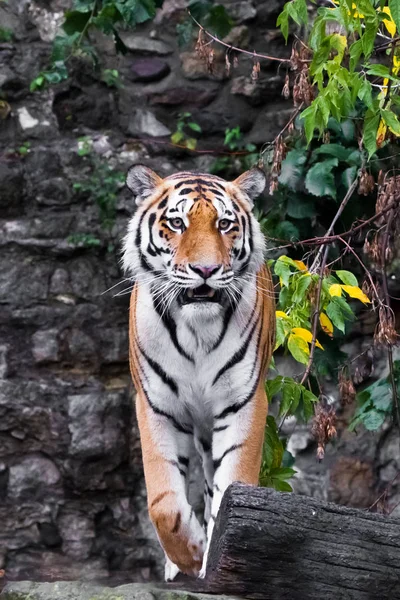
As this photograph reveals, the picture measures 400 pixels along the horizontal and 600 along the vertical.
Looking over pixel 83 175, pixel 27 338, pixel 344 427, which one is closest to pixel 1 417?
pixel 27 338

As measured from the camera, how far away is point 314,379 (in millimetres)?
4820

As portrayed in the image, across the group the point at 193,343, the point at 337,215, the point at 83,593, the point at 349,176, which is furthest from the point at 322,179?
the point at 83,593

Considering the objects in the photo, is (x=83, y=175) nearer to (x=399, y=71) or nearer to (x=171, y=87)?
(x=171, y=87)

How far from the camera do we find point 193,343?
3490 millimetres

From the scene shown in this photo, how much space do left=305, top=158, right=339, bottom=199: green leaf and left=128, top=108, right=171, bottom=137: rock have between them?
1257mm

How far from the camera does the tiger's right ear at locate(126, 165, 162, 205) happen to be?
12.1 feet

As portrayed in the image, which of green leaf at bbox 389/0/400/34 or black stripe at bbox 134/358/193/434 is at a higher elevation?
green leaf at bbox 389/0/400/34

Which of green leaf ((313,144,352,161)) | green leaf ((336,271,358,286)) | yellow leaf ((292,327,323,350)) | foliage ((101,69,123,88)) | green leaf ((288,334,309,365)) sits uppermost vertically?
foliage ((101,69,123,88))

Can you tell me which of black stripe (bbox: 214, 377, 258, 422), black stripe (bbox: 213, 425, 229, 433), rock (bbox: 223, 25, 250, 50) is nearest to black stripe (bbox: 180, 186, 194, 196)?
black stripe (bbox: 214, 377, 258, 422)

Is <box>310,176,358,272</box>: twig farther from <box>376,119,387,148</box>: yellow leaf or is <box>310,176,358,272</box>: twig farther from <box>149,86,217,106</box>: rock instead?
<box>149,86,217,106</box>: rock

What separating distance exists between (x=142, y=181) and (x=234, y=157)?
7.77 feet

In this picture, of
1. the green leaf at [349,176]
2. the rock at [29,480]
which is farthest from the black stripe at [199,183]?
the rock at [29,480]

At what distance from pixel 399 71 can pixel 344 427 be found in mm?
2060

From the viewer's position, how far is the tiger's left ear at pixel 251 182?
3.72 m
